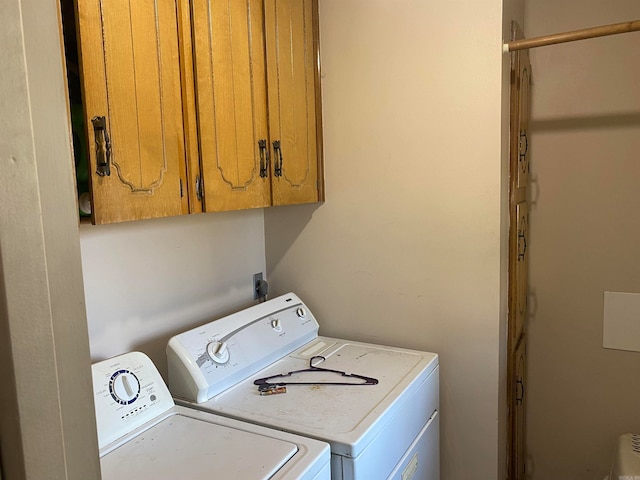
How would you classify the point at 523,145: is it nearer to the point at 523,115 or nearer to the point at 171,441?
the point at 523,115

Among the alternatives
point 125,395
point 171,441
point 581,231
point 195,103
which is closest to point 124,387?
point 125,395

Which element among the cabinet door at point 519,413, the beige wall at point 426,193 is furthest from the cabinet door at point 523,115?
the cabinet door at point 519,413

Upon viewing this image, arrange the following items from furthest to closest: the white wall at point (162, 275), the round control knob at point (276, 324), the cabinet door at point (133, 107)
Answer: the round control knob at point (276, 324)
the white wall at point (162, 275)
the cabinet door at point (133, 107)

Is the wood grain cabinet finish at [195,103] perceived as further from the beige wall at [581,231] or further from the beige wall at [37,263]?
the beige wall at [581,231]

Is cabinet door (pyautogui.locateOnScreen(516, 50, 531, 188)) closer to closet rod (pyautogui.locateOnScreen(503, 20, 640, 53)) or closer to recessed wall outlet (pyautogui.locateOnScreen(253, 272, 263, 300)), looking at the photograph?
closet rod (pyautogui.locateOnScreen(503, 20, 640, 53))

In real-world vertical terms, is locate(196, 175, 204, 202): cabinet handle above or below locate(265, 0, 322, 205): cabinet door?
below

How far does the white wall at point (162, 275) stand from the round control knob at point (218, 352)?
0.84 ft

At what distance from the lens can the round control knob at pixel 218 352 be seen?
153 centimetres

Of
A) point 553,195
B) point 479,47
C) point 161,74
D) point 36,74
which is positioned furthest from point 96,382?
point 553,195

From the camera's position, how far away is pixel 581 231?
2.23m

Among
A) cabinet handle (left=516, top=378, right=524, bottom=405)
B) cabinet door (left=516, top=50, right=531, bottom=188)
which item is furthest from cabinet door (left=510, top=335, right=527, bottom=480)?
cabinet door (left=516, top=50, right=531, bottom=188)

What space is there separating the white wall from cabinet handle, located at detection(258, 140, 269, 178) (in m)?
0.40

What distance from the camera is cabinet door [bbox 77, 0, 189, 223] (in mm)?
1029

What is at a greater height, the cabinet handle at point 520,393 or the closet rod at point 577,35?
the closet rod at point 577,35
